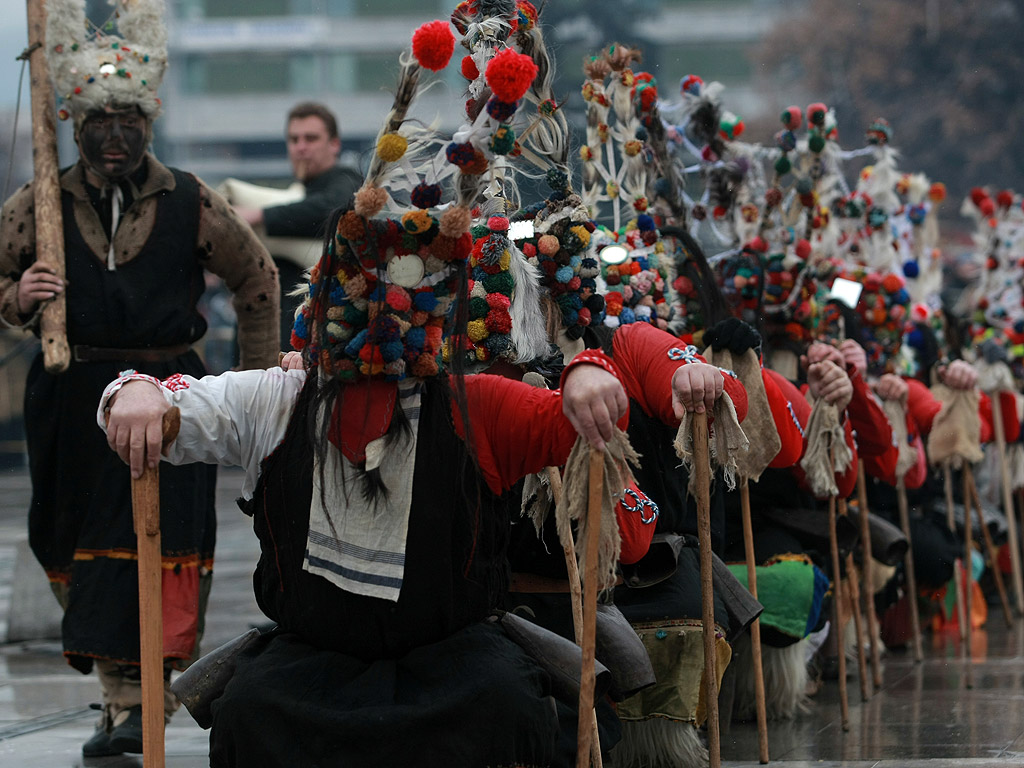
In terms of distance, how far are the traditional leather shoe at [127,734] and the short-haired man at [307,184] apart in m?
2.35

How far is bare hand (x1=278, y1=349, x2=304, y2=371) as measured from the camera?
3.86 metres

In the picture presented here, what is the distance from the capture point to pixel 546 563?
180 inches

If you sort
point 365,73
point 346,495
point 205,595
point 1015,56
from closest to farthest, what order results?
point 346,495, point 205,595, point 1015,56, point 365,73

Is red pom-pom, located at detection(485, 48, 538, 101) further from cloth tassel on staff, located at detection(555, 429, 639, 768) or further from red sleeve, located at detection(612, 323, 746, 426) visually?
red sleeve, located at detection(612, 323, 746, 426)

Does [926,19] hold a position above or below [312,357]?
above

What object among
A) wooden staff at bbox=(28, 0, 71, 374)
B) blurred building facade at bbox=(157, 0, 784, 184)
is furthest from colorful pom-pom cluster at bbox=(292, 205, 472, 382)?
blurred building facade at bbox=(157, 0, 784, 184)

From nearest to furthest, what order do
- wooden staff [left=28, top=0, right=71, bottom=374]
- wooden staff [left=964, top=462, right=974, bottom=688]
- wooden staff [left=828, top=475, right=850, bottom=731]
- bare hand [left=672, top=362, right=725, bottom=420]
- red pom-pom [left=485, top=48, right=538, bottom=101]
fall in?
red pom-pom [left=485, top=48, right=538, bottom=101], bare hand [left=672, top=362, right=725, bottom=420], wooden staff [left=28, top=0, right=71, bottom=374], wooden staff [left=828, top=475, right=850, bottom=731], wooden staff [left=964, top=462, right=974, bottom=688]

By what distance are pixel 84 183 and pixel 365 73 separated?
110 ft

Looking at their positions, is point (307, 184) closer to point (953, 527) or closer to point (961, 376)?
point (961, 376)

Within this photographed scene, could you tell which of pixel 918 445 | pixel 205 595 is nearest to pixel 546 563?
pixel 205 595

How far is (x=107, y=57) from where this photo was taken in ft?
18.2

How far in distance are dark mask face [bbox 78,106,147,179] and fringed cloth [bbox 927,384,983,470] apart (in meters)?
4.62

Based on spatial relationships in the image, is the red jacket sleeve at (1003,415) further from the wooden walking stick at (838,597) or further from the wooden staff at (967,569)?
the wooden walking stick at (838,597)

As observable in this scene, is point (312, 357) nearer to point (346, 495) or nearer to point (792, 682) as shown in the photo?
point (346, 495)
